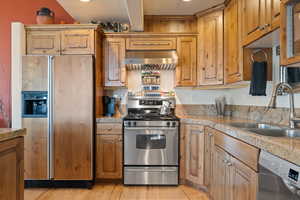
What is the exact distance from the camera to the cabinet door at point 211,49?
3.06 meters

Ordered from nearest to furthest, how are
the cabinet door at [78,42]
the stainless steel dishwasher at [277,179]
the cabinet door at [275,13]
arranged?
the stainless steel dishwasher at [277,179]
the cabinet door at [275,13]
the cabinet door at [78,42]

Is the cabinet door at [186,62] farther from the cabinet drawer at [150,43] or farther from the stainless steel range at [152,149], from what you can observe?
the stainless steel range at [152,149]

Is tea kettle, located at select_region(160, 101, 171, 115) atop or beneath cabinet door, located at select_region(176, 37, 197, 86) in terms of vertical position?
beneath

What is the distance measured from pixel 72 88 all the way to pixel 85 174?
1161 mm

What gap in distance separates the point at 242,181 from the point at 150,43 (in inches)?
94.5

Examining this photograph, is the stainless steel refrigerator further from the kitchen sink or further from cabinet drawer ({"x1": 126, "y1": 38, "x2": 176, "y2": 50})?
the kitchen sink

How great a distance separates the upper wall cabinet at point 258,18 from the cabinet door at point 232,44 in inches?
6.9

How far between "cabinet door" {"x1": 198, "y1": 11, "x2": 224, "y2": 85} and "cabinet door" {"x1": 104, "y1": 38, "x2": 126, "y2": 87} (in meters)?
1.18

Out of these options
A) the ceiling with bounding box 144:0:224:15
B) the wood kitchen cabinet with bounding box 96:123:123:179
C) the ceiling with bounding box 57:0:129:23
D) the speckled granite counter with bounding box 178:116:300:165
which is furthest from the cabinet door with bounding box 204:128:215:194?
the ceiling with bounding box 57:0:129:23

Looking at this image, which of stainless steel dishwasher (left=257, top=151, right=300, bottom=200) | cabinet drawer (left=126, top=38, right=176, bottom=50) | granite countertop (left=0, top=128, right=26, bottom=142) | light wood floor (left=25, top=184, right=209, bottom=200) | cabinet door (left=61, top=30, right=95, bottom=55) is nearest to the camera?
stainless steel dishwasher (left=257, top=151, right=300, bottom=200)

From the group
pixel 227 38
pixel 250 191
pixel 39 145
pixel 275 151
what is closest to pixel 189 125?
pixel 227 38

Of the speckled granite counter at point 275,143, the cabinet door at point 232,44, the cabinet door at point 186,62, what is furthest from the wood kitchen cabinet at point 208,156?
the cabinet door at point 186,62

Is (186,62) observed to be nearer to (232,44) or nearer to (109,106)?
(232,44)

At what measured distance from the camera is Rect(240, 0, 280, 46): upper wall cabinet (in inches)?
68.6
